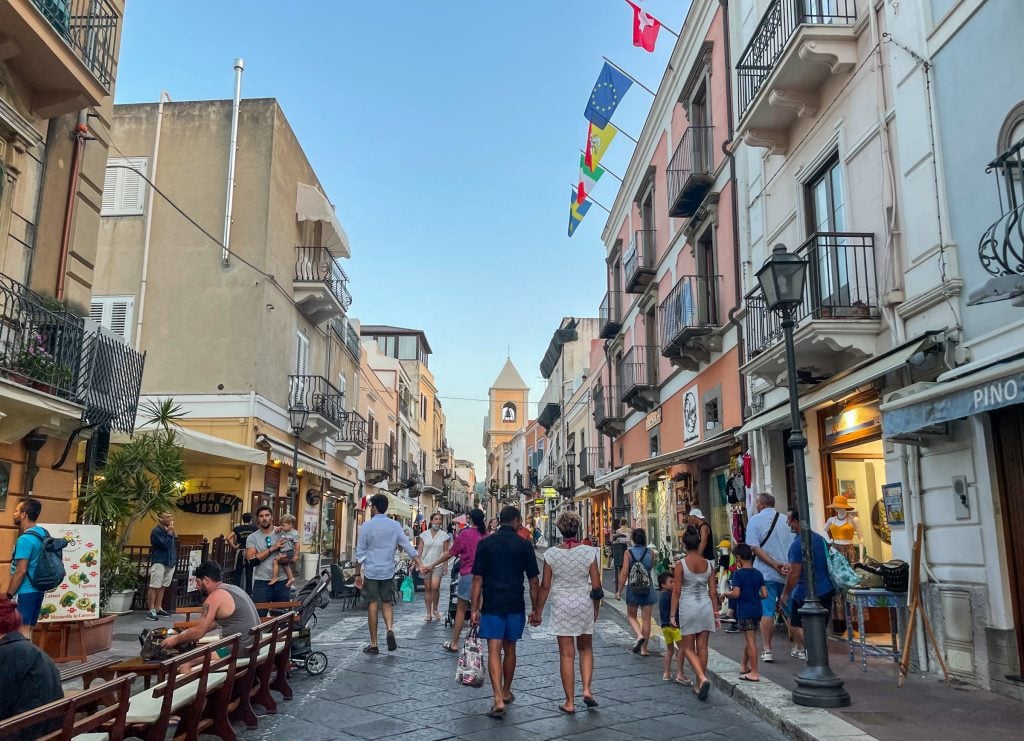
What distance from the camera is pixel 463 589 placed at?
10.3 meters

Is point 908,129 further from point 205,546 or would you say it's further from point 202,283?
point 202,283

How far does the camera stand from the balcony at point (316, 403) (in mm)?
21422

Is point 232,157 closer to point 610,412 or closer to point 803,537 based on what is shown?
point 610,412

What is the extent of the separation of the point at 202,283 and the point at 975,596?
16773 mm

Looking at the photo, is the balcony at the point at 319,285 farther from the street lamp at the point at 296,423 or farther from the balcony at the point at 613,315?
the balcony at the point at 613,315

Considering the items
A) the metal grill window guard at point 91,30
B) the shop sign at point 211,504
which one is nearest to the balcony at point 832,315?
the metal grill window guard at point 91,30

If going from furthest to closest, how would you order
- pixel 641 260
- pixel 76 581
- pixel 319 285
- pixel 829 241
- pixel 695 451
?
pixel 319 285, pixel 641 260, pixel 695 451, pixel 829 241, pixel 76 581

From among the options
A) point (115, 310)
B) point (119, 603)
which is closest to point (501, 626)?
point (119, 603)

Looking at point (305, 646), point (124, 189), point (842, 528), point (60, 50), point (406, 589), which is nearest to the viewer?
point (305, 646)

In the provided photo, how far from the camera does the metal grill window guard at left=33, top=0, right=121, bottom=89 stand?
928 centimetres

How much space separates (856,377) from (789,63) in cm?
431

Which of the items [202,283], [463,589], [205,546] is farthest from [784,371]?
[202,283]

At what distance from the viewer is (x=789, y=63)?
10188 millimetres

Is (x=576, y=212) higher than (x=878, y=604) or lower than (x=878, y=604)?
higher
